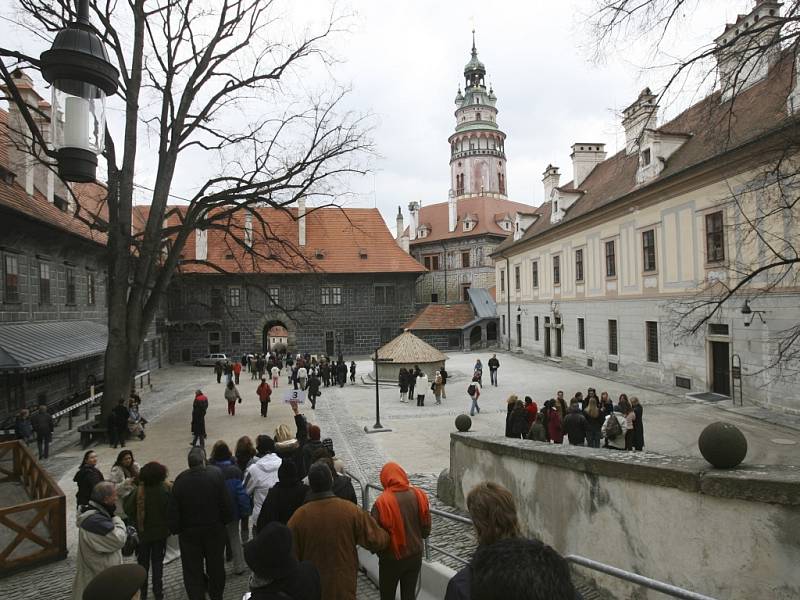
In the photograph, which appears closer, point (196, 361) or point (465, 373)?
point (465, 373)

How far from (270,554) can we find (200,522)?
264cm

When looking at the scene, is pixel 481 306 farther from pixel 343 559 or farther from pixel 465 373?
pixel 343 559

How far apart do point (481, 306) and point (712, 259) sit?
27.8 meters

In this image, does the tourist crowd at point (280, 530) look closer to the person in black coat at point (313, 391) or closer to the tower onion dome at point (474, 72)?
the person in black coat at point (313, 391)

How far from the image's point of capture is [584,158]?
34188mm

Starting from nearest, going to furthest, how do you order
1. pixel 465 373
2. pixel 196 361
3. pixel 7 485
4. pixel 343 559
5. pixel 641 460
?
pixel 343 559, pixel 641 460, pixel 7 485, pixel 465 373, pixel 196 361

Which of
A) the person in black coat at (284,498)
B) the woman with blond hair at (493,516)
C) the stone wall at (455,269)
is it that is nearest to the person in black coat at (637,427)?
the person in black coat at (284,498)

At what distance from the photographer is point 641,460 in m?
4.46

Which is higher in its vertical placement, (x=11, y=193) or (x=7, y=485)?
(x=11, y=193)

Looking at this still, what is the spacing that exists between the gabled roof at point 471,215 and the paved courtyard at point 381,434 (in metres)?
32.9

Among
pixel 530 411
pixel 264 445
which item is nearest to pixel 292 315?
pixel 530 411

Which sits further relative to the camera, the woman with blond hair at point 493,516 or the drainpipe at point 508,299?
the drainpipe at point 508,299

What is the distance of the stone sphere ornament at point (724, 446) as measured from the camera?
12.6ft

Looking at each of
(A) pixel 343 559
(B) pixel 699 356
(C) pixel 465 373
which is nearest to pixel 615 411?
(B) pixel 699 356
